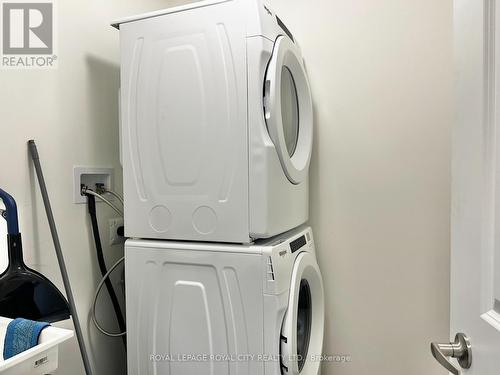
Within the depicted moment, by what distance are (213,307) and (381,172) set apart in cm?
103

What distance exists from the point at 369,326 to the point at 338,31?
58.7 inches

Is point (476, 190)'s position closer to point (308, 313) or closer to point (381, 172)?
point (381, 172)

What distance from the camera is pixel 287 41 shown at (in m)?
1.44

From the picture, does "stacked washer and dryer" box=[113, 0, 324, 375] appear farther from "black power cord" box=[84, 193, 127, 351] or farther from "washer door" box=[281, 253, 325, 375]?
"black power cord" box=[84, 193, 127, 351]

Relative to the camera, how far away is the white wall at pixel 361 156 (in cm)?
155

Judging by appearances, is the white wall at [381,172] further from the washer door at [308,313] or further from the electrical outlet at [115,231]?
the electrical outlet at [115,231]

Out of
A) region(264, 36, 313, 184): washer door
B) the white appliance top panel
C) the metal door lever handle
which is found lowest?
the metal door lever handle

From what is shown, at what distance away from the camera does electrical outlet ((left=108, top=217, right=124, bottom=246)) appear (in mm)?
1718

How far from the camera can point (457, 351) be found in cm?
75

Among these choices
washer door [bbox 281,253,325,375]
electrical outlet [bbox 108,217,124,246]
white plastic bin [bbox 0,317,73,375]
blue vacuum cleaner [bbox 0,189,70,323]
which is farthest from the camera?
electrical outlet [bbox 108,217,124,246]

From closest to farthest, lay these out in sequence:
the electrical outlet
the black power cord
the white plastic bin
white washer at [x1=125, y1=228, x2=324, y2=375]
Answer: the white plastic bin, white washer at [x1=125, y1=228, x2=324, y2=375], the black power cord, the electrical outlet

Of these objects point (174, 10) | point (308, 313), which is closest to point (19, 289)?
point (174, 10)

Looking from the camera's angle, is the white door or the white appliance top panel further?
the white appliance top panel

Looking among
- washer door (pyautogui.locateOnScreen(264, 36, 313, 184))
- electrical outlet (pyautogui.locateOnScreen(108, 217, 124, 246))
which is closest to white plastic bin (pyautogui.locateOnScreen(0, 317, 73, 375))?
electrical outlet (pyautogui.locateOnScreen(108, 217, 124, 246))
